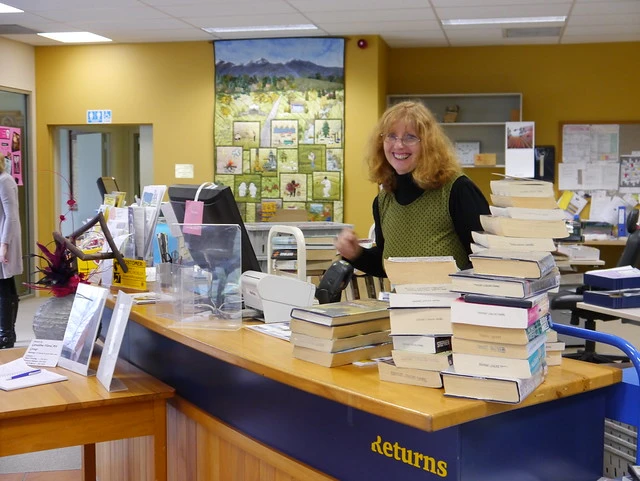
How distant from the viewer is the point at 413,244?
9.12 feet

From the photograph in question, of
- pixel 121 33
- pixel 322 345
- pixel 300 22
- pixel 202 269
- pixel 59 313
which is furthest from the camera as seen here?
pixel 121 33

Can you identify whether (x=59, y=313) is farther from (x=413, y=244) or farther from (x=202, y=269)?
(x=413, y=244)

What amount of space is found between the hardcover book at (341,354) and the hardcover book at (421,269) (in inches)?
9.0

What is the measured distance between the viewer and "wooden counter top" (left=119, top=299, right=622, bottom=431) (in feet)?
5.28

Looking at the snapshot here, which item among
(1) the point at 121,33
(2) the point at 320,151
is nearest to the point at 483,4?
(2) the point at 320,151

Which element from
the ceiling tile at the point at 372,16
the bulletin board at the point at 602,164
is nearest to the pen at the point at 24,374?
the ceiling tile at the point at 372,16

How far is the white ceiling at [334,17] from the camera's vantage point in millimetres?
7102

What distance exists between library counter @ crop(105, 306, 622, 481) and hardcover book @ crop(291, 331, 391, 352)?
2.2 inches

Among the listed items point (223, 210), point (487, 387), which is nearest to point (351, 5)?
point (223, 210)

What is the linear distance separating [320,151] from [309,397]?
6.78 meters

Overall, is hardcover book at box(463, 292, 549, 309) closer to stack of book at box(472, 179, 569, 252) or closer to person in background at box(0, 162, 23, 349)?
stack of book at box(472, 179, 569, 252)

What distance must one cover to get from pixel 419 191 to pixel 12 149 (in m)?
7.37

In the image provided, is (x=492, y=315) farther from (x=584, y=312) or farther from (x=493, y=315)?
(x=584, y=312)

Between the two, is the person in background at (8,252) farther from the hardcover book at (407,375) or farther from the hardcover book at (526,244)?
the hardcover book at (526,244)
